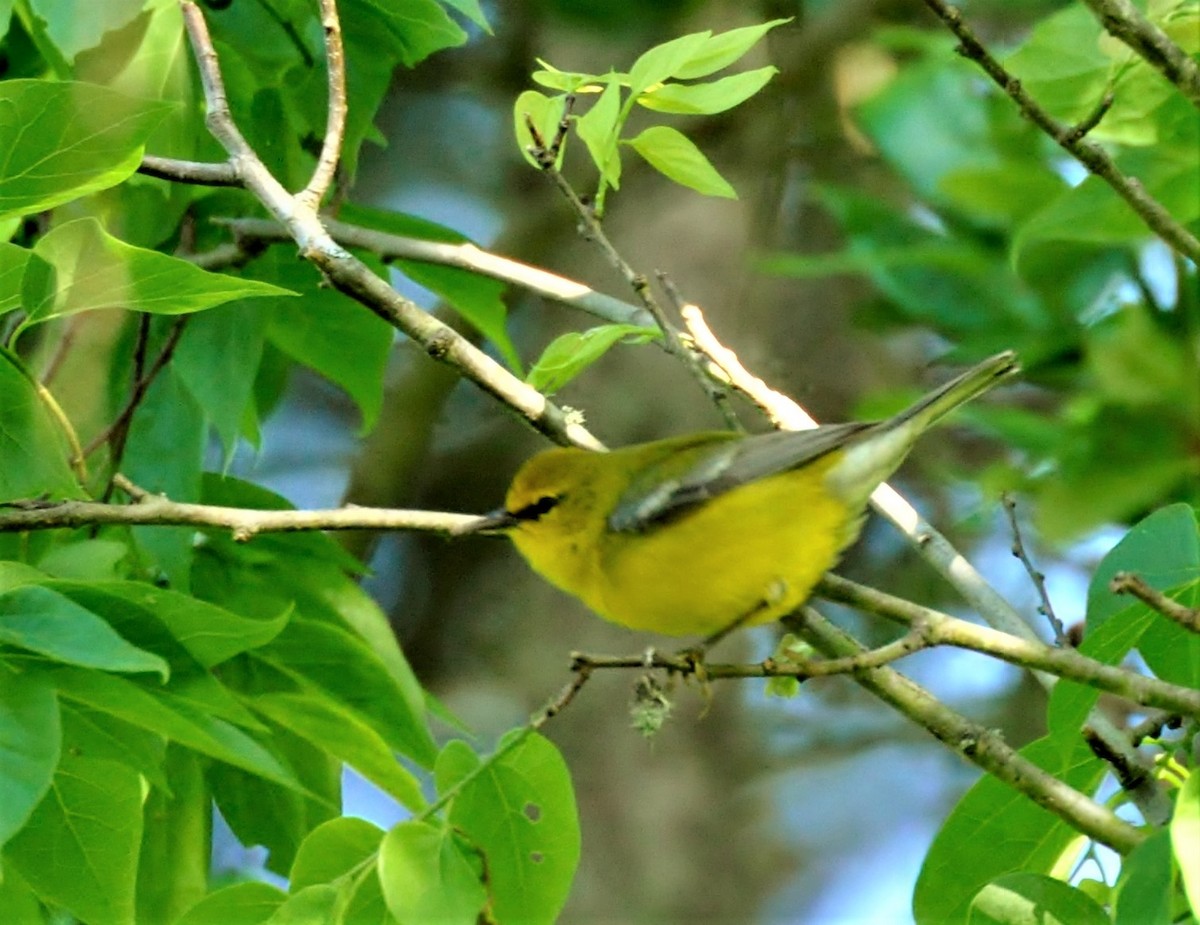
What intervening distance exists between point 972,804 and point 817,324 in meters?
4.07

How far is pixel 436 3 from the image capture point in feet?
7.68

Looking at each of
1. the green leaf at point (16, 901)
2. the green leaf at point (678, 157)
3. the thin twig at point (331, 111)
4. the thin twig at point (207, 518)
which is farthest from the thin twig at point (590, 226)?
the green leaf at point (16, 901)

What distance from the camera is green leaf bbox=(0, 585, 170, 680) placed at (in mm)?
1574

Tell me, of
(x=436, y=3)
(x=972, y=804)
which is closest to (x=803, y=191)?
(x=436, y=3)

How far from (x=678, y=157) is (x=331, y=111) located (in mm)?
484

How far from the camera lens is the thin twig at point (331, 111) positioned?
79.3 inches

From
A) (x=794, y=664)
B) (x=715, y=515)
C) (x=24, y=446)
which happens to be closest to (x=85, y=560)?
(x=24, y=446)

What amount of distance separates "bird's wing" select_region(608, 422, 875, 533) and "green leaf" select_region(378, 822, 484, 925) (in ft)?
3.08

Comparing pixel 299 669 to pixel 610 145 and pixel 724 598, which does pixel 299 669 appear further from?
pixel 610 145

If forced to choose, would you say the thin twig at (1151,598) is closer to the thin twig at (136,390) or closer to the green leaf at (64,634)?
the green leaf at (64,634)

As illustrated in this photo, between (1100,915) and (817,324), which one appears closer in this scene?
(1100,915)

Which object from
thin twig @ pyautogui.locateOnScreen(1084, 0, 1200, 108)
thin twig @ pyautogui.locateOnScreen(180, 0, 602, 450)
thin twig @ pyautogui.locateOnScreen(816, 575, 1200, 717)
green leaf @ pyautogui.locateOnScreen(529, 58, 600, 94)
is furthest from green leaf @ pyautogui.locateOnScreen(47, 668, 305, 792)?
thin twig @ pyautogui.locateOnScreen(1084, 0, 1200, 108)

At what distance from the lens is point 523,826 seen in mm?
1917

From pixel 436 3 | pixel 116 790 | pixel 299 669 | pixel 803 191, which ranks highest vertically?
pixel 803 191
